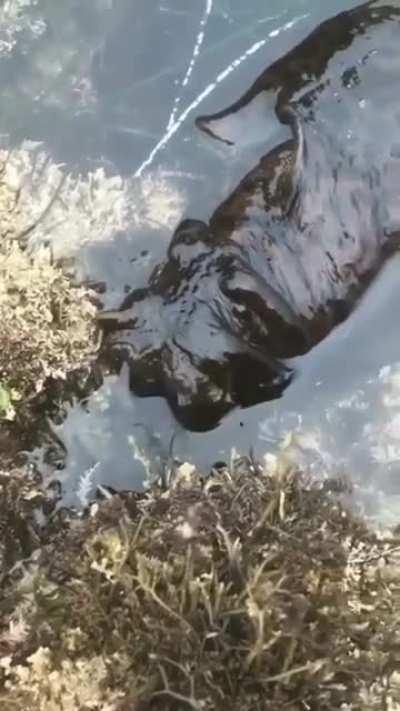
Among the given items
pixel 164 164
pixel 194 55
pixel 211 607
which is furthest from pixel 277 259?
pixel 211 607

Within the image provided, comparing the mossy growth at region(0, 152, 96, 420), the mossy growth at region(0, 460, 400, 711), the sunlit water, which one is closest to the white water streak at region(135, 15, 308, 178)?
the sunlit water

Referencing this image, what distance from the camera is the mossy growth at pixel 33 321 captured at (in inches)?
53.6

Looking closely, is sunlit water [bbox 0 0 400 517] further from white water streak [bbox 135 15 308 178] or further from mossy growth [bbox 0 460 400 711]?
mossy growth [bbox 0 460 400 711]

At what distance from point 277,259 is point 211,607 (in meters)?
0.46

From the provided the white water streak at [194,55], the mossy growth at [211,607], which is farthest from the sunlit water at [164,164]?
the mossy growth at [211,607]

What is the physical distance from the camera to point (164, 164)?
4.83 ft

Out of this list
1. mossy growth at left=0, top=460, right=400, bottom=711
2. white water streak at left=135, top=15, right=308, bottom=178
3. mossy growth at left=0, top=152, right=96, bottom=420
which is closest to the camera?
mossy growth at left=0, top=460, right=400, bottom=711

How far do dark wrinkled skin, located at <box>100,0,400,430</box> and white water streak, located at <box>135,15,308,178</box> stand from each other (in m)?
0.06

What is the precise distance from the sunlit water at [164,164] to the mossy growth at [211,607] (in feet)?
0.35

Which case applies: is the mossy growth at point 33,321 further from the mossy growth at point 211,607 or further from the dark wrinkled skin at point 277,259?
the mossy growth at point 211,607

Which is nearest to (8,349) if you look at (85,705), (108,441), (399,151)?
(108,441)

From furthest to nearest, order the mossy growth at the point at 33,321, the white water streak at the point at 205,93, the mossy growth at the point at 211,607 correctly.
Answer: the white water streak at the point at 205,93, the mossy growth at the point at 33,321, the mossy growth at the point at 211,607

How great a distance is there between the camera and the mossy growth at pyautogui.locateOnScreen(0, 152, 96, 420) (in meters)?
1.36

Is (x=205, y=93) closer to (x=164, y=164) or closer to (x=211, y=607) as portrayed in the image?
(x=164, y=164)
